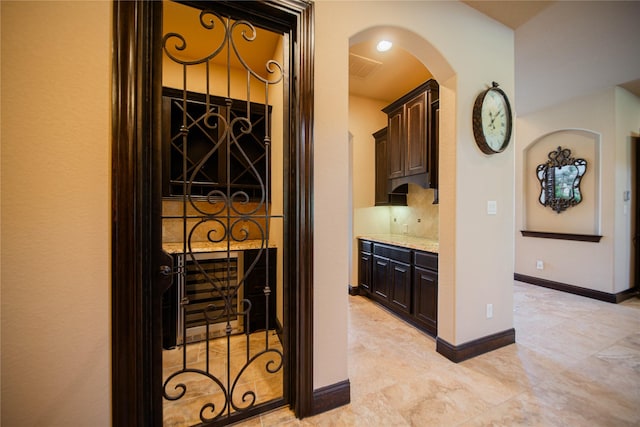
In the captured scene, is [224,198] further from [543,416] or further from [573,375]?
[573,375]

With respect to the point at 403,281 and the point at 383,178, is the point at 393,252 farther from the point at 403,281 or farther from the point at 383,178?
the point at 383,178

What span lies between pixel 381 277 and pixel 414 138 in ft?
6.10

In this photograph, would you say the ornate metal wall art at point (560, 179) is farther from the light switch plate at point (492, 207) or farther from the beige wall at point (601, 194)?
the light switch plate at point (492, 207)

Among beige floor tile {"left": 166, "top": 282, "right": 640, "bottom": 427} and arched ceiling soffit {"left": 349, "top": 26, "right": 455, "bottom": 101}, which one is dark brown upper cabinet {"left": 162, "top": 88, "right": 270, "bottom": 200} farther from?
beige floor tile {"left": 166, "top": 282, "right": 640, "bottom": 427}

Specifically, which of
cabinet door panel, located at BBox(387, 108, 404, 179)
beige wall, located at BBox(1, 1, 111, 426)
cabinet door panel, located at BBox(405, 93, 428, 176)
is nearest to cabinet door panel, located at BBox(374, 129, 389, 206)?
cabinet door panel, located at BBox(387, 108, 404, 179)

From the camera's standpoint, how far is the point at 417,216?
3.62 meters

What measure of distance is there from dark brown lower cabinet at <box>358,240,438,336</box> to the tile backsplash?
0.73 metres

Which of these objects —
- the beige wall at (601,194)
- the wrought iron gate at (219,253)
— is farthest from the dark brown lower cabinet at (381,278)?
the beige wall at (601,194)

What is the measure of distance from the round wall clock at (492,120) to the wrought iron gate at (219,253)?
1.74 m

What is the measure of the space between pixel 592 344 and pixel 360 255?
2.57 meters

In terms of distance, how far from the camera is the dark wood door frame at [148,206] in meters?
1.10

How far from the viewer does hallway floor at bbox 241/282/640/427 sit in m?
1.48

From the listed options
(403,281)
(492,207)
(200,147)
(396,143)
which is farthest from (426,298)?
(200,147)

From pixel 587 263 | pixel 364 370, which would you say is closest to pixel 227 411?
pixel 364 370
